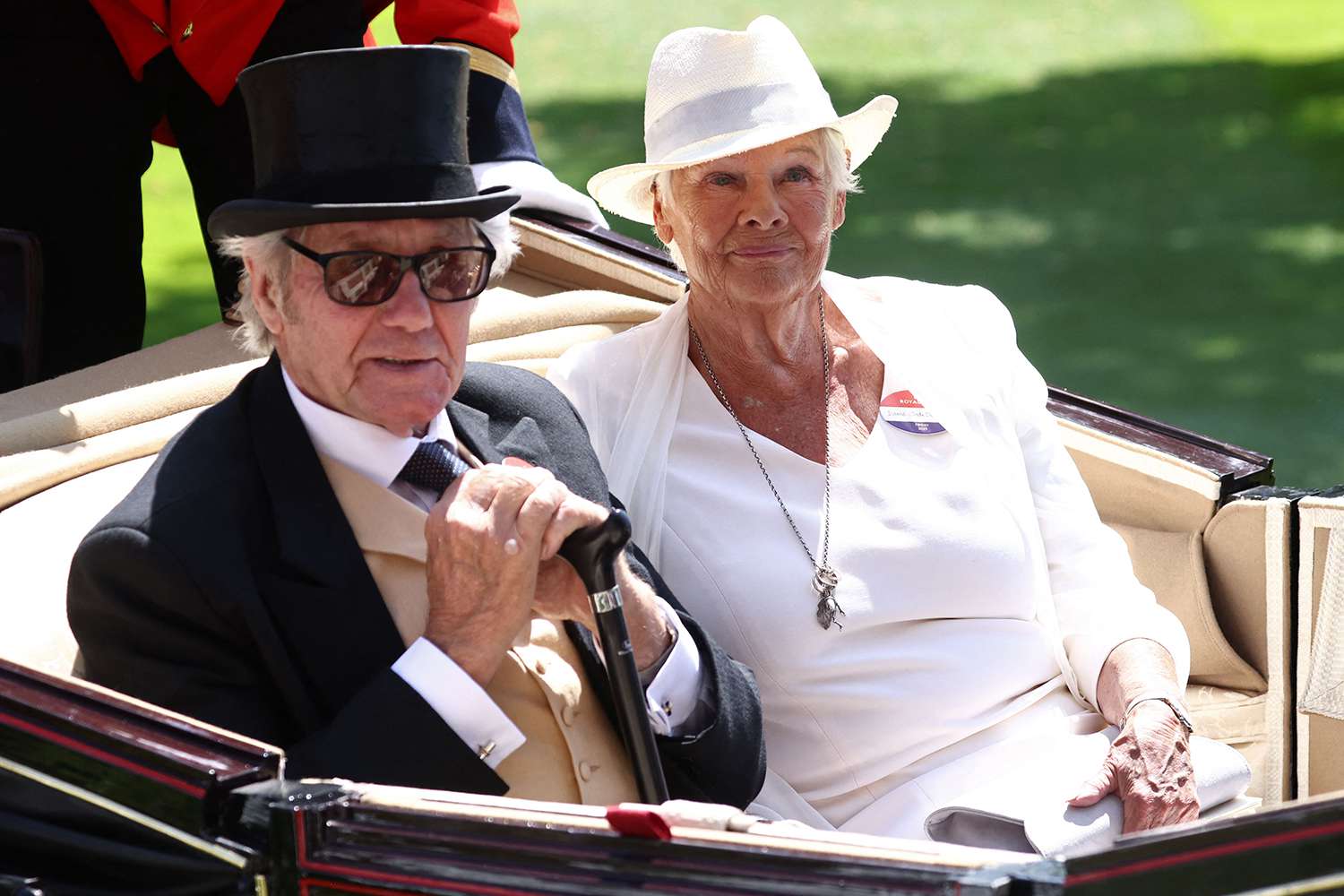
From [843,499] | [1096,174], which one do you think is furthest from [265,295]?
[1096,174]

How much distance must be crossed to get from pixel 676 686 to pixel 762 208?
77 cm

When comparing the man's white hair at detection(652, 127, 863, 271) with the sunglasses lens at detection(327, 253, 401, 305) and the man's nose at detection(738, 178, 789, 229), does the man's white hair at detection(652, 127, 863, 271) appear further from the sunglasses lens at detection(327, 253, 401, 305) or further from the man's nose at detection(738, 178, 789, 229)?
the sunglasses lens at detection(327, 253, 401, 305)

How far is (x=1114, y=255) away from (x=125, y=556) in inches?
236

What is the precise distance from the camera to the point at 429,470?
2.05m

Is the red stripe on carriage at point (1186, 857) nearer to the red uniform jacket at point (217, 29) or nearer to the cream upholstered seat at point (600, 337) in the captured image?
the cream upholstered seat at point (600, 337)

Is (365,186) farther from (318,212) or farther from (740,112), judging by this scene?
(740,112)

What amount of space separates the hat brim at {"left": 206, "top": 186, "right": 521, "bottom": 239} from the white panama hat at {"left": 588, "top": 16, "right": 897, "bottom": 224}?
613 mm

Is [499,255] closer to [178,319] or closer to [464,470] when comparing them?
[464,470]

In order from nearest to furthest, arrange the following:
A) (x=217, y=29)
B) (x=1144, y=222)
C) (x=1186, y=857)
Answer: (x=1186, y=857) < (x=217, y=29) < (x=1144, y=222)

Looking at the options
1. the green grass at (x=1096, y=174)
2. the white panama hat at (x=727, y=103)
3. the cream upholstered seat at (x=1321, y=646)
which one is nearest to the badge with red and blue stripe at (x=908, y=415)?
the white panama hat at (x=727, y=103)

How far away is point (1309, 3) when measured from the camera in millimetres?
10398

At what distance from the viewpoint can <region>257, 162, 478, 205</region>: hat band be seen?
1964mm

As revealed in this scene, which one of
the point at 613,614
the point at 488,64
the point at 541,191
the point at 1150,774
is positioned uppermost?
the point at 488,64

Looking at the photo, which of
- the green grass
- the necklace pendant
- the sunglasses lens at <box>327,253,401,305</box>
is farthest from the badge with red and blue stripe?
the green grass
